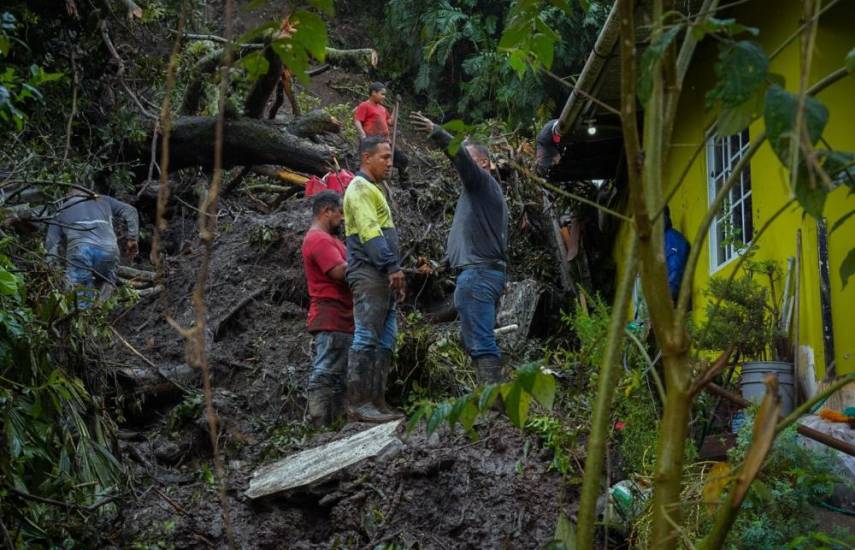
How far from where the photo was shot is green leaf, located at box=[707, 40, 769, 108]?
1550 millimetres

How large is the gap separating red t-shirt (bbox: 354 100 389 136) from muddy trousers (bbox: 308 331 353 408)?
6.47 metres

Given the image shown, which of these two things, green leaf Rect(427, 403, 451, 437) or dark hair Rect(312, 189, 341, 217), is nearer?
green leaf Rect(427, 403, 451, 437)

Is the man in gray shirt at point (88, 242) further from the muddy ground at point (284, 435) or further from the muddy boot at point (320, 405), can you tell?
the muddy boot at point (320, 405)

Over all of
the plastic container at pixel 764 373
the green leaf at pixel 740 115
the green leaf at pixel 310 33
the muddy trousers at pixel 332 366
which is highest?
the green leaf at pixel 310 33

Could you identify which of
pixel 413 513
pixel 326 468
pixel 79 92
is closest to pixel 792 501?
pixel 413 513

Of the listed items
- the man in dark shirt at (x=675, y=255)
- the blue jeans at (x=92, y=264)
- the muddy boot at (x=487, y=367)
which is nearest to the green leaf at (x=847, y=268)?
the muddy boot at (x=487, y=367)

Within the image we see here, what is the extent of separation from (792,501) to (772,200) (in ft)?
10.7

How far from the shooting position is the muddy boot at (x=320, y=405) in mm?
6844

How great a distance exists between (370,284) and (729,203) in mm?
3331

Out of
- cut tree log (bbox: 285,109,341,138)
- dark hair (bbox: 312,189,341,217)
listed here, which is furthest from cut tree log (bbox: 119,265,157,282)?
dark hair (bbox: 312,189,341,217)

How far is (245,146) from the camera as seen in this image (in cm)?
1090

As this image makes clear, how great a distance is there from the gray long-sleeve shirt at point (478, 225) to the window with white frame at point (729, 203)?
6.18 ft

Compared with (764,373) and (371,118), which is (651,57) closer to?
(764,373)

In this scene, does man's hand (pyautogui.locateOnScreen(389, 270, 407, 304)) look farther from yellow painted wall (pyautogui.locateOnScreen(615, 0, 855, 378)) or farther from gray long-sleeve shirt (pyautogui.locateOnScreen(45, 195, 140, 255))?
gray long-sleeve shirt (pyautogui.locateOnScreen(45, 195, 140, 255))
